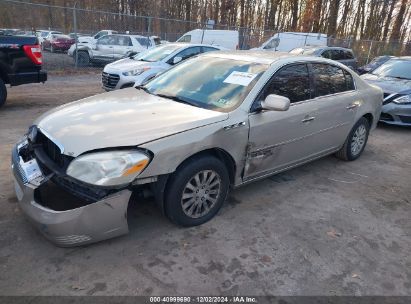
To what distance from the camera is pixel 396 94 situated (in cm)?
760

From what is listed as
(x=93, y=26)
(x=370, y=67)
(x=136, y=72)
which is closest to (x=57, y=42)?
(x=93, y=26)

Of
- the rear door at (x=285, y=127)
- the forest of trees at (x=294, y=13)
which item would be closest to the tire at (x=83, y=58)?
the forest of trees at (x=294, y=13)

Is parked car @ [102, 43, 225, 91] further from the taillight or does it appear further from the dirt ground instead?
the dirt ground

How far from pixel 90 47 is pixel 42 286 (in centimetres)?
1606

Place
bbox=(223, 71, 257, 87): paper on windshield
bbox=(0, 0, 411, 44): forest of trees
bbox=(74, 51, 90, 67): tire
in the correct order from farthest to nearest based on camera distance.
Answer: bbox=(0, 0, 411, 44): forest of trees, bbox=(74, 51, 90, 67): tire, bbox=(223, 71, 257, 87): paper on windshield

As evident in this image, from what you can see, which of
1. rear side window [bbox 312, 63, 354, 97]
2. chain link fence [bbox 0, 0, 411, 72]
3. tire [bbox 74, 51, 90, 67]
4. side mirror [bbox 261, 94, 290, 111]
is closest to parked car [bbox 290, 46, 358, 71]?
chain link fence [bbox 0, 0, 411, 72]

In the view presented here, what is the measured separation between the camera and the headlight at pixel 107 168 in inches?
105

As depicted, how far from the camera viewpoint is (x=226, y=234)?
336 cm

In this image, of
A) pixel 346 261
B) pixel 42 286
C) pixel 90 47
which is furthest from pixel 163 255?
pixel 90 47

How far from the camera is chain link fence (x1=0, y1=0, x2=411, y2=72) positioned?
14.5 meters

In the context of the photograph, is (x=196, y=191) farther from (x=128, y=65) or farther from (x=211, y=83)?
(x=128, y=65)

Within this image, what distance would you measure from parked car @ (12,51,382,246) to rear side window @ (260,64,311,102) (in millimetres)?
12

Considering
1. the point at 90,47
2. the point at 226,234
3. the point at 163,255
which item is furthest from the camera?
→ the point at 90,47

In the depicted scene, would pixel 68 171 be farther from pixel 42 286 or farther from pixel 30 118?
pixel 30 118
